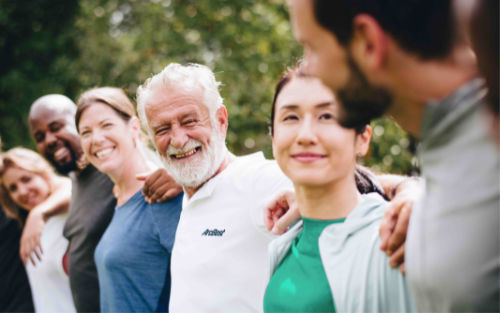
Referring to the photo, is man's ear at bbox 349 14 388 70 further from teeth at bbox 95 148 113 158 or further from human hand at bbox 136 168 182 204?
teeth at bbox 95 148 113 158

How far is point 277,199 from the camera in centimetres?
214

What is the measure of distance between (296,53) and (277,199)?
22.7ft

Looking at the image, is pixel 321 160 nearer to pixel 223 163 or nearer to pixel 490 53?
pixel 490 53

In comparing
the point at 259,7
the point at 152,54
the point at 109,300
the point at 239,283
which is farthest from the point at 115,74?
the point at 239,283

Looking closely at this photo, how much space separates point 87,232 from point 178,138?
4.50 ft

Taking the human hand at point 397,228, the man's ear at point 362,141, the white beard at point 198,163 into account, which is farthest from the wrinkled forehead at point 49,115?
the human hand at point 397,228

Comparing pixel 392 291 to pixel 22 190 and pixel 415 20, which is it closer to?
pixel 415 20

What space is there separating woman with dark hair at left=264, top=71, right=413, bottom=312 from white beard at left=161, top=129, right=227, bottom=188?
A: 2.50 ft

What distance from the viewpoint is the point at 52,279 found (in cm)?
397

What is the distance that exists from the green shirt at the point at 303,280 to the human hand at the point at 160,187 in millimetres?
1196

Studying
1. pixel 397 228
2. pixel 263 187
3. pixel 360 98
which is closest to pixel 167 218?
pixel 263 187

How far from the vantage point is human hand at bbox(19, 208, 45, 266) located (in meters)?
4.00

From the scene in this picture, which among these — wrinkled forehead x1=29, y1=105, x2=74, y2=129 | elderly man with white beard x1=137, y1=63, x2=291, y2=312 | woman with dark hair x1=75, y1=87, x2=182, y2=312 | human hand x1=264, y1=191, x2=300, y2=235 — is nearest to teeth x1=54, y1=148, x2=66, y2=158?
wrinkled forehead x1=29, y1=105, x2=74, y2=129

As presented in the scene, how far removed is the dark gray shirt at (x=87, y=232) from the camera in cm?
356
